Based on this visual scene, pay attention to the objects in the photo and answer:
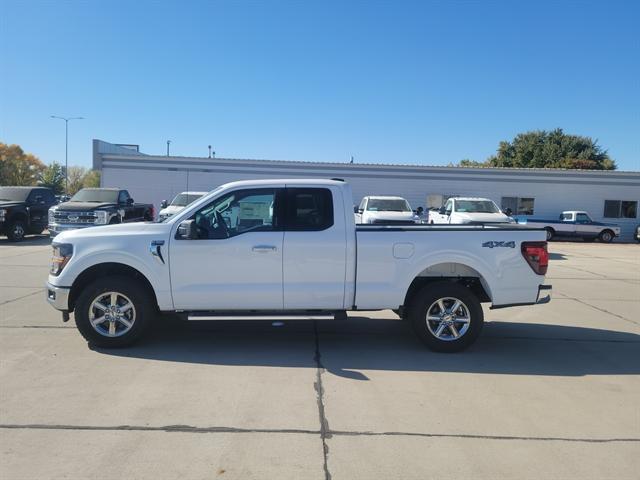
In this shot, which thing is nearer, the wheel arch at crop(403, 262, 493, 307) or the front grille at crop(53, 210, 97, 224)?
the wheel arch at crop(403, 262, 493, 307)

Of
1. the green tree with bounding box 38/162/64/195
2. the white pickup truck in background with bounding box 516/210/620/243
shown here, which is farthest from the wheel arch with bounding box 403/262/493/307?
the green tree with bounding box 38/162/64/195

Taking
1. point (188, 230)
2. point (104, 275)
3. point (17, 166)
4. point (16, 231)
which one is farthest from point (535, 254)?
point (17, 166)

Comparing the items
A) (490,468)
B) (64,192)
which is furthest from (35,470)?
(64,192)

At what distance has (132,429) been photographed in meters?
3.98

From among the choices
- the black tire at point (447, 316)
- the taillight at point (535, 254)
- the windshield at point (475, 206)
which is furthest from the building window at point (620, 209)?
the black tire at point (447, 316)

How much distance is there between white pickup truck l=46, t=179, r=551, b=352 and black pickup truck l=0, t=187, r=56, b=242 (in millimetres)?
14550

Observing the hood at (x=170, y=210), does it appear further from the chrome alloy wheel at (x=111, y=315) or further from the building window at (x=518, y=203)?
the building window at (x=518, y=203)

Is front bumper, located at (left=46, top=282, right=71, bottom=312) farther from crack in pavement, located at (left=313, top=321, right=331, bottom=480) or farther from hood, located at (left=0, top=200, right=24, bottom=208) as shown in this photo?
hood, located at (left=0, top=200, right=24, bottom=208)

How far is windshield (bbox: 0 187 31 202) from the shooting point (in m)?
19.3

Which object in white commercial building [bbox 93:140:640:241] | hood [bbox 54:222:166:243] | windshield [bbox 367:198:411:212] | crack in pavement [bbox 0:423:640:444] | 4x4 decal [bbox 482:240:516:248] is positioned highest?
white commercial building [bbox 93:140:640:241]

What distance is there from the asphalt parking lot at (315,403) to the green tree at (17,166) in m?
69.6

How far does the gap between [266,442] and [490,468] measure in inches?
62.6

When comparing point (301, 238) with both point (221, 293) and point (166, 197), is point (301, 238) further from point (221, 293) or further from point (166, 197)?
point (166, 197)

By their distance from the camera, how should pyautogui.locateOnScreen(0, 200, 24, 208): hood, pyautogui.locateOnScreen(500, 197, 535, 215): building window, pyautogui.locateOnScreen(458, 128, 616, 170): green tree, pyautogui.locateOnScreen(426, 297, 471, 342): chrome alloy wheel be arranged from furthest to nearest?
1. pyautogui.locateOnScreen(458, 128, 616, 170): green tree
2. pyautogui.locateOnScreen(500, 197, 535, 215): building window
3. pyautogui.locateOnScreen(0, 200, 24, 208): hood
4. pyautogui.locateOnScreen(426, 297, 471, 342): chrome alloy wheel
